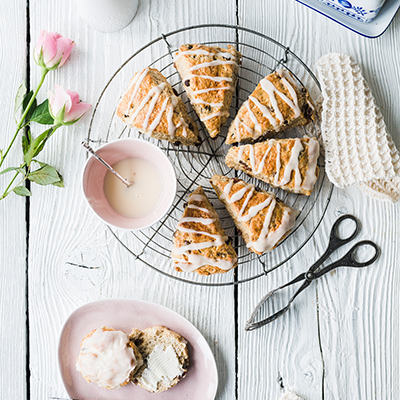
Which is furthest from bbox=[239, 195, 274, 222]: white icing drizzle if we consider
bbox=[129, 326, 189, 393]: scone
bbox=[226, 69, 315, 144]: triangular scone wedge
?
bbox=[129, 326, 189, 393]: scone

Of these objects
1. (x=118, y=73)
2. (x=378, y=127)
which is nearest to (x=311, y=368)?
(x=378, y=127)

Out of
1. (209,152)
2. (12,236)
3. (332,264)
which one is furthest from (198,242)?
(12,236)

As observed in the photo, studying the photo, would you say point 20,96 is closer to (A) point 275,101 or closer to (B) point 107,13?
(B) point 107,13

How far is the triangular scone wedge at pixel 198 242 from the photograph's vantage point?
7.28 ft

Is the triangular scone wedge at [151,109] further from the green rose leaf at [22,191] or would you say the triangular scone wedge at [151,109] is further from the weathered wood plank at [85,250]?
the green rose leaf at [22,191]

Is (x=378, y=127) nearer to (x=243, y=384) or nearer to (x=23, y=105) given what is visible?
(x=243, y=384)

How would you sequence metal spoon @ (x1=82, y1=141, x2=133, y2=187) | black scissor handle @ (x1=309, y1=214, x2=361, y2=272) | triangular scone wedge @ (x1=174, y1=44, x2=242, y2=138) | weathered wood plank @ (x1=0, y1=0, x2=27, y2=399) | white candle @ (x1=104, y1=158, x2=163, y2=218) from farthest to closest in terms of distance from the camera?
weathered wood plank @ (x1=0, y1=0, x2=27, y2=399)
black scissor handle @ (x1=309, y1=214, x2=361, y2=272)
triangular scone wedge @ (x1=174, y1=44, x2=242, y2=138)
white candle @ (x1=104, y1=158, x2=163, y2=218)
metal spoon @ (x1=82, y1=141, x2=133, y2=187)

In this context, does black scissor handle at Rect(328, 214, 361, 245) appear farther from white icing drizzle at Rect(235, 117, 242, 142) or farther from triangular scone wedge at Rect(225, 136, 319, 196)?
white icing drizzle at Rect(235, 117, 242, 142)

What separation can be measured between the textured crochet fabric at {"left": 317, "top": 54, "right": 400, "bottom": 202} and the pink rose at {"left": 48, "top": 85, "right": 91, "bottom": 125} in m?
1.30

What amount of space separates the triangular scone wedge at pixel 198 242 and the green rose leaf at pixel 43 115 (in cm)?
88

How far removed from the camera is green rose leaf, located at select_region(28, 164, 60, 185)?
2.35 metres

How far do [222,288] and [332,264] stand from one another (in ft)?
2.00

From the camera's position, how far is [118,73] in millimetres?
2416

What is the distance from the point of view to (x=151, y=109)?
7.27 feet
